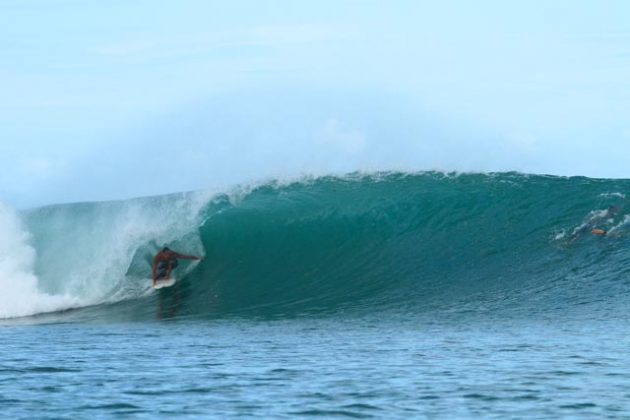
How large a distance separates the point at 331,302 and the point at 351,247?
3650mm

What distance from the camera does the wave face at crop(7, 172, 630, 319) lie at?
1620 cm

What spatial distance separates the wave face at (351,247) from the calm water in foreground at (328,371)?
2.24m

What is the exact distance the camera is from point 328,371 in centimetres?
1022

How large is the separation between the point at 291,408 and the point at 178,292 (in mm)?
9532

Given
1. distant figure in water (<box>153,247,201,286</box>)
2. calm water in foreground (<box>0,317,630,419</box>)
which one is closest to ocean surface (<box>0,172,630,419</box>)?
calm water in foreground (<box>0,317,630,419</box>)

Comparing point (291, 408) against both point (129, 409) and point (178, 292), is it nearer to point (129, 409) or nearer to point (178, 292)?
point (129, 409)

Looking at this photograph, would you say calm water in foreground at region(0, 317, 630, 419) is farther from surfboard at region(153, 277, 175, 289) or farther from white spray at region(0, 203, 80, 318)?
surfboard at region(153, 277, 175, 289)

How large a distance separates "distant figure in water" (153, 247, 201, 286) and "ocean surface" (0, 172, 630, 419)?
26 cm

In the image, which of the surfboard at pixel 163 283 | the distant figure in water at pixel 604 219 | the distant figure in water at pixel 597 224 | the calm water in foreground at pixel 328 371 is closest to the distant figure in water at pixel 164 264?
the surfboard at pixel 163 283

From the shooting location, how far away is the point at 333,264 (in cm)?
1883

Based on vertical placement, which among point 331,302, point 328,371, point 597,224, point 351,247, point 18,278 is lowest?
point 328,371

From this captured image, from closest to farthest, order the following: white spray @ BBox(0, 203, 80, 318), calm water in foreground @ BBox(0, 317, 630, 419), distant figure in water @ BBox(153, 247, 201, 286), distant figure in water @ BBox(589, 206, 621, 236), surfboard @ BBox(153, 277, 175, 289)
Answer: calm water in foreground @ BBox(0, 317, 630, 419)
white spray @ BBox(0, 203, 80, 318)
distant figure in water @ BBox(589, 206, 621, 236)
surfboard @ BBox(153, 277, 175, 289)
distant figure in water @ BBox(153, 247, 201, 286)

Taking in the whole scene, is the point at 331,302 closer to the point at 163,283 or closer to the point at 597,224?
the point at 163,283

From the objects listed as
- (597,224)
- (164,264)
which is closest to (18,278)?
(164,264)
